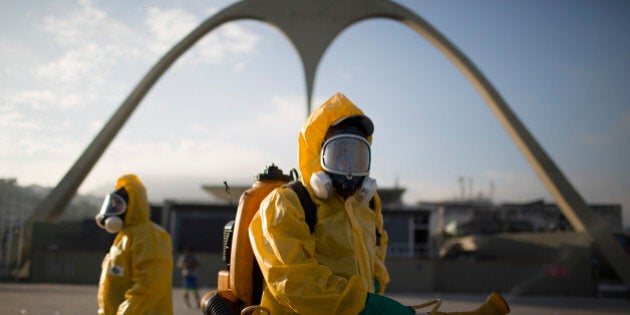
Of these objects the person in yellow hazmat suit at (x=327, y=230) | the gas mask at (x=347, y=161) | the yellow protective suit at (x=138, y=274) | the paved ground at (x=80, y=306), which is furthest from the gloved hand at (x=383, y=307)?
the paved ground at (x=80, y=306)

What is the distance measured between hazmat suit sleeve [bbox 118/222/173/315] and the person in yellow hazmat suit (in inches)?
74.4

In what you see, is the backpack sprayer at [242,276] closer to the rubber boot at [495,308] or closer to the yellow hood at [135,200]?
the rubber boot at [495,308]

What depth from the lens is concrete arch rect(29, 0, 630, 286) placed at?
88.2 feet

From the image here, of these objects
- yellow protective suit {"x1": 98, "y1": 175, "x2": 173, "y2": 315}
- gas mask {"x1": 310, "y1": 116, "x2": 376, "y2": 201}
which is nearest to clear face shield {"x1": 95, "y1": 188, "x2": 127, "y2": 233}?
yellow protective suit {"x1": 98, "y1": 175, "x2": 173, "y2": 315}

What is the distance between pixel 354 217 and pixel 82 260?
2015 cm

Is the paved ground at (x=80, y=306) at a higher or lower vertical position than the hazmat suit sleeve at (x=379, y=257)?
lower

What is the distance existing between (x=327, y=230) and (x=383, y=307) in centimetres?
46

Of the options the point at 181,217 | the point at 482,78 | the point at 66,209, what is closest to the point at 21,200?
the point at 66,209

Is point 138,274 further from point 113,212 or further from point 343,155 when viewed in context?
point 343,155

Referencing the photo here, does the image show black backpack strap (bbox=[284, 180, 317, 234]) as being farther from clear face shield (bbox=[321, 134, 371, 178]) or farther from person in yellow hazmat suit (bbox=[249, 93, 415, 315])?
clear face shield (bbox=[321, 134, 371, 178])

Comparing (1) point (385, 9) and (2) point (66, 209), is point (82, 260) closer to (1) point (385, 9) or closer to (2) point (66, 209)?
(2) point (66, 209)

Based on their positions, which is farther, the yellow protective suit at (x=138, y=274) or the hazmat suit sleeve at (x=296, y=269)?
the yellow protective suit at (x=138, y=274)

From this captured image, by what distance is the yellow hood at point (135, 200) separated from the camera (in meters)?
4.57

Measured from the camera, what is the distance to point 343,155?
2.56m
